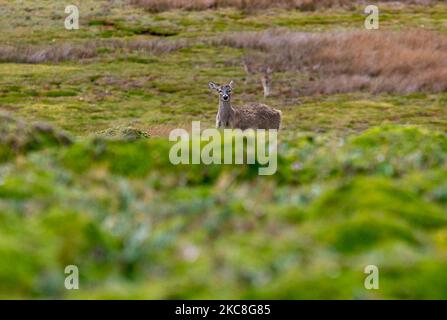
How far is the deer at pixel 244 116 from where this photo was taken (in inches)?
1113

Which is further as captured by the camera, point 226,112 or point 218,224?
point 226,112

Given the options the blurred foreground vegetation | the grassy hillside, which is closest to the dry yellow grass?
the grassy hillside

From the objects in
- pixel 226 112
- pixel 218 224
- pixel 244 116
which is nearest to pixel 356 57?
pixel 244 116

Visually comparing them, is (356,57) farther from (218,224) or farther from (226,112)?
(218,224)

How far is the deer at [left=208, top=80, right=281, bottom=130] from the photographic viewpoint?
28.3 meters

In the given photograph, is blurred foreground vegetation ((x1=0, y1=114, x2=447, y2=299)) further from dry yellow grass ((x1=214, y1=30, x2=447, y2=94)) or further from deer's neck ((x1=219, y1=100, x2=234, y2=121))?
dry yellow grass ((x1=214, y1=30, x2=447, y2=94))

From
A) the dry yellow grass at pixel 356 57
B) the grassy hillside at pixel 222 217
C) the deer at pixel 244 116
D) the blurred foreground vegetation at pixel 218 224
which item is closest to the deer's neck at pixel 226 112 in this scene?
the deer at pixel 244 116

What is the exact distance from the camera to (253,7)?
7750 centimetres

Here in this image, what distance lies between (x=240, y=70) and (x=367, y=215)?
4776 centimetres

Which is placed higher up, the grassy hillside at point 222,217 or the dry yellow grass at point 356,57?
the dry yellow grass at point 356,57

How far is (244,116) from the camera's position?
95.5 feet

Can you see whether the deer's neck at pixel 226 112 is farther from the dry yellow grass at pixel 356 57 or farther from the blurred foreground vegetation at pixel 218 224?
the dry yellow grass at pixel 356 57

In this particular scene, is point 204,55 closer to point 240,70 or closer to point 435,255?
point 240,70
